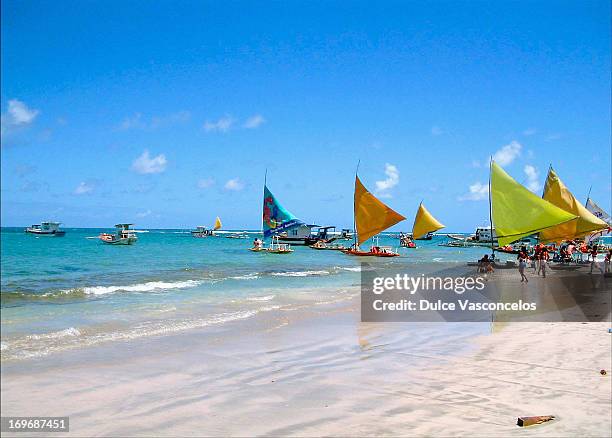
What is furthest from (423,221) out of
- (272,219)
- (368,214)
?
(368,214)

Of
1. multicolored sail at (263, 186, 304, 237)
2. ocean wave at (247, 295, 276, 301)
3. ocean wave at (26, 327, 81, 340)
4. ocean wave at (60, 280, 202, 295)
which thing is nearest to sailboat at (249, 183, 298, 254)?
multicolored sail at (263, 186, 304, 237)

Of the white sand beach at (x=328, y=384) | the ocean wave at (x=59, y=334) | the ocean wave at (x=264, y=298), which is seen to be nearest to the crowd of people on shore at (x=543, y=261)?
the ocean wave at (x=264, y=298)

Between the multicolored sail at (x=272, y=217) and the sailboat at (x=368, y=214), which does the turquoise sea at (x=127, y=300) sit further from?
the multicolored sail at (x=272, y=217)

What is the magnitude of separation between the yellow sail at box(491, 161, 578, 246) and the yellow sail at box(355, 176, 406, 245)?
1301cm

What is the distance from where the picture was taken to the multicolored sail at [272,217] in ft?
176

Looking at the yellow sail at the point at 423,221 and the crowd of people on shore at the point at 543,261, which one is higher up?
the yellow sail at the point at 423,221

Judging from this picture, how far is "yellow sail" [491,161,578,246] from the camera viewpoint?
1897 cm

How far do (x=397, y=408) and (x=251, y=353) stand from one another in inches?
143

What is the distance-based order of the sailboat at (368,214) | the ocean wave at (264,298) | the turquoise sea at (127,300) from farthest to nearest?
the sailboat at (368,214) → the ocean wave at (264,298) → the turquoise sea at (127,300)

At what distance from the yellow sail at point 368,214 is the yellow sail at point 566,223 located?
8.84 metres

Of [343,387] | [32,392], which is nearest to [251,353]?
[343,387]

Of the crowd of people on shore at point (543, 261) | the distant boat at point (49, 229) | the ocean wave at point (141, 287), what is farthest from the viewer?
the distant boat at point (49, 229)

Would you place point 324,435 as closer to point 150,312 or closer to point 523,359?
point 523,359

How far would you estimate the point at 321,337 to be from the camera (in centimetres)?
1048
